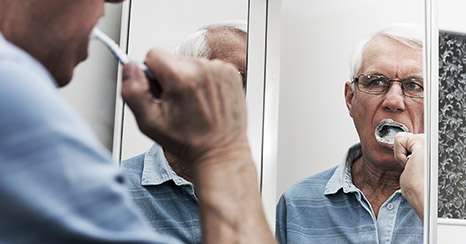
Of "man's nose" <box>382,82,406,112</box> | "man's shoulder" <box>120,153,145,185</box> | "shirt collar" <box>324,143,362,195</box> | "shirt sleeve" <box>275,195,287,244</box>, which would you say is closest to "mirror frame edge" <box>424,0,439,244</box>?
"man's nose" <box>382,82,406,112</box>

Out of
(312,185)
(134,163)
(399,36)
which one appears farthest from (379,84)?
(134,163)

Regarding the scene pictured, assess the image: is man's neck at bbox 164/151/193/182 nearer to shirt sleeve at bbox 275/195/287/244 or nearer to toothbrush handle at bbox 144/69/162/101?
shirt sleeve at bbox 275/195/287/244

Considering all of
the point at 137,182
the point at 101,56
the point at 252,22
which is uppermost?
the point at 252,22

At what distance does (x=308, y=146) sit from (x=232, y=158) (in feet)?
5.12

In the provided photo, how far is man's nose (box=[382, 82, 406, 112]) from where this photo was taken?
222 centimetres

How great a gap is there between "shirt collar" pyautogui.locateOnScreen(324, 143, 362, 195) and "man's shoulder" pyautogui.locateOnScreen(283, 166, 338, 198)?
0.05 feet

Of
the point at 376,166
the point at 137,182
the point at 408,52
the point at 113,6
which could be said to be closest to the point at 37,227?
the point at 137,182

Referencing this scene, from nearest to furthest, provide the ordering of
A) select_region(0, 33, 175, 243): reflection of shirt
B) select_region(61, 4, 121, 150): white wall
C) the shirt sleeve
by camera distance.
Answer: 1. select_region(0, 33, 175, 243): reflection of shirt
2. select_region(61, 4, 121, 150): white wall
3. the shirt sleeve

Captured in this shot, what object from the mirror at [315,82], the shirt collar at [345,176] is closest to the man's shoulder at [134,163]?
the mirror at [315,82]

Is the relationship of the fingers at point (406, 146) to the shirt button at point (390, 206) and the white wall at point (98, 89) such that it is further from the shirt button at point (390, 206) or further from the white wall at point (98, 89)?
the white wall at point (98, 89)

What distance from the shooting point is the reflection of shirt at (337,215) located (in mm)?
2156

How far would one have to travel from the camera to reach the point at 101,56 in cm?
194

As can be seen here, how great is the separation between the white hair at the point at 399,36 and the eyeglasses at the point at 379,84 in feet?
0.21

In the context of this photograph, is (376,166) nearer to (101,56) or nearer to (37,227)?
(101,56)
